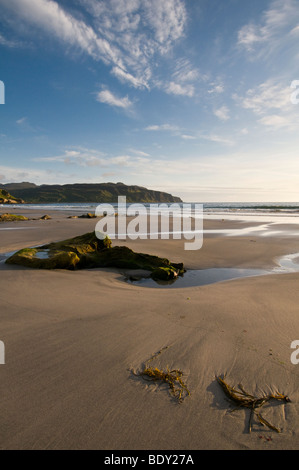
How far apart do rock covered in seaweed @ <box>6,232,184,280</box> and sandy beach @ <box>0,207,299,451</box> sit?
134 cm

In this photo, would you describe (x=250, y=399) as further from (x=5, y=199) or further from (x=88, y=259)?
(x=5, y=199)

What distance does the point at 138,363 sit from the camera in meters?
2.62

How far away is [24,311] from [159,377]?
8.37 ft

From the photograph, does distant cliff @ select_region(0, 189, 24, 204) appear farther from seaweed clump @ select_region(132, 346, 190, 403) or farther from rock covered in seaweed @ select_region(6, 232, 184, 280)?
seaweed clump @ select_region(132, 346, 190, 403)

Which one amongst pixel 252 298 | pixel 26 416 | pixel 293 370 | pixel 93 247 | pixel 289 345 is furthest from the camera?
pixel 93 247

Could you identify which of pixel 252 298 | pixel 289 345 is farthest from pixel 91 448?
pixel 252 298

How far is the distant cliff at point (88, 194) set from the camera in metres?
140

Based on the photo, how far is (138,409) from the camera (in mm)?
2018

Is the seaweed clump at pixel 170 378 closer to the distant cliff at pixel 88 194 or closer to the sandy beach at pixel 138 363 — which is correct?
the sandy beach at pixel 138 363

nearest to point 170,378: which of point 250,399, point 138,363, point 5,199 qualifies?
point 138,363

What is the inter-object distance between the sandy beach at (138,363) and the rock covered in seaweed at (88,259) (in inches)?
52.7

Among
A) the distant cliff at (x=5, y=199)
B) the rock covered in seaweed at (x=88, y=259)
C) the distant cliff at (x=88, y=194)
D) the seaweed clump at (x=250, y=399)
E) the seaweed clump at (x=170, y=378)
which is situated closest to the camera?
the seaweed clump at (x=250, y=399)

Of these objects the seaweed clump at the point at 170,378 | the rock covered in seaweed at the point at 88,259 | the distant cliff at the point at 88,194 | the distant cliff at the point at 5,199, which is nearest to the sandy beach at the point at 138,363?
the seaweed clump at the point at 170,378
